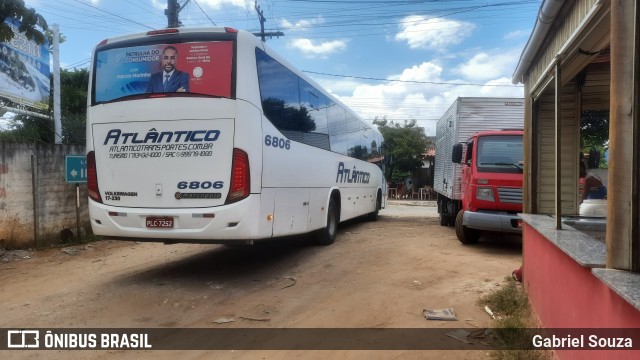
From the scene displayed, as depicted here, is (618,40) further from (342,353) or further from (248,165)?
(248,165)

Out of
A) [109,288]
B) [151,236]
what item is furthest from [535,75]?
[109,288]

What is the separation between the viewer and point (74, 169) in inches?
379

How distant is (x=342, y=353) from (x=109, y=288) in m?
3.72

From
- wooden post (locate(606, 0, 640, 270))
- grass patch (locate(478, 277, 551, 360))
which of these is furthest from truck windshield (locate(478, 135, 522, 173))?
wooden post (locate(606, 0, 640, 270))

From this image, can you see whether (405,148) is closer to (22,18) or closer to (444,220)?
(444,220)

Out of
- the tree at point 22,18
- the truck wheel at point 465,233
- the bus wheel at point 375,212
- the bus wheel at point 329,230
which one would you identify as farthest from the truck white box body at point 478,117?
the tree at point 22,18

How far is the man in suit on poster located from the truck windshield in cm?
599

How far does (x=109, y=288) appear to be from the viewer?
618cm

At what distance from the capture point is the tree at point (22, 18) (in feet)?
11.7

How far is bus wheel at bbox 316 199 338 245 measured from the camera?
925cm

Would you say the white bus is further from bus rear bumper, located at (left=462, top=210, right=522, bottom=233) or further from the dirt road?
bus rear bumper, located at (left=462, top=210, right=522, bottom=233)

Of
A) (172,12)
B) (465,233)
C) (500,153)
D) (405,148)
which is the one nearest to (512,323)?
(465,233)

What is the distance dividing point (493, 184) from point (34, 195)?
29.6 ft

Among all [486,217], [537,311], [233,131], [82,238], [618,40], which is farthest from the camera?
[82,238]
